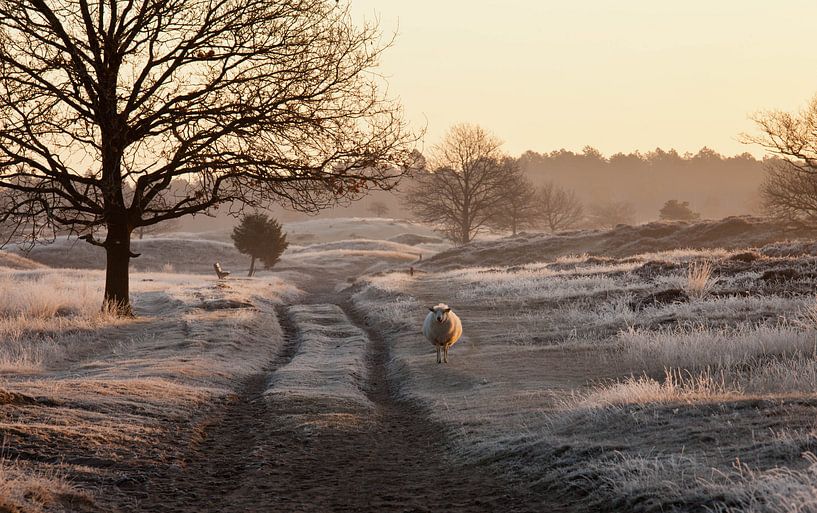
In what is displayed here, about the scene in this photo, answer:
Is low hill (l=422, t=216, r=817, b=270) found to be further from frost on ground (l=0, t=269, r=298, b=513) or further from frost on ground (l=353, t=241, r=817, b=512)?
frost on ground (l=0, t=269, r=298, b=513)

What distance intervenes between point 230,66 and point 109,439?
48.0 ft

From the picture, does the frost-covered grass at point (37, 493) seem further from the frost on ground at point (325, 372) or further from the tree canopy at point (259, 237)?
the tree canopy at point (259, 237)

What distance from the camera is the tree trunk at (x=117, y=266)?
23.5 m

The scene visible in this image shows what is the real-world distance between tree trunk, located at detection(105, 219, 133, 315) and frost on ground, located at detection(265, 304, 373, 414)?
221 inches

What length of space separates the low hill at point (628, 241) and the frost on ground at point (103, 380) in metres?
35.5

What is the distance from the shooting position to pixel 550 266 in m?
44.5

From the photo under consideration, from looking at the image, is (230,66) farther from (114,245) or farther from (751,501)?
(751,501)

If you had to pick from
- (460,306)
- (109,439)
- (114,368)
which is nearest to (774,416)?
(109,439)

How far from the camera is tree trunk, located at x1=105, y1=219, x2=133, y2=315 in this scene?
77.2 ft

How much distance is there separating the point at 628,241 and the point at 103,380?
53.7 meters

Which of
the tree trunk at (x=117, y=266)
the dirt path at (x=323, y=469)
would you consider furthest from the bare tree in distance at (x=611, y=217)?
the dirt path at (x=323, y=469)

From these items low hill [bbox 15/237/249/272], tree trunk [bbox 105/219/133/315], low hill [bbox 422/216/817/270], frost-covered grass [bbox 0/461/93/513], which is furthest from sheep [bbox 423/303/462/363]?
low hill [bbox 15/237/249/272]

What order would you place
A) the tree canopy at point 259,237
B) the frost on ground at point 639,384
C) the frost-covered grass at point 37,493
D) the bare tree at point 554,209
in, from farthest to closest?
the bare tree at point 554,209
the tree canopy at point 259,237
the frost on ground at point 639,384
the frost-covered grass at point 37,493

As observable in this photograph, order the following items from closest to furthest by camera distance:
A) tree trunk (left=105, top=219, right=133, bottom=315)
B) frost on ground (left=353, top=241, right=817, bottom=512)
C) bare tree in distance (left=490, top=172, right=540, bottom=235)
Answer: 1. frost on ground (left=353, top=241, right=817, bottom=512)
2. tree trunk (left=105, top=219, right=133, bottom=315)
3. bare tree in distance (left=490, top=172, right=540, bottom=235)
